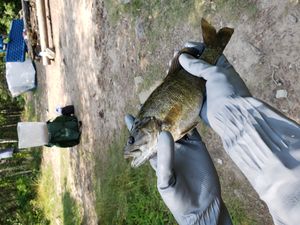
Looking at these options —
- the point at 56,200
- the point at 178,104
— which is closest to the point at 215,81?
the point at 178,104

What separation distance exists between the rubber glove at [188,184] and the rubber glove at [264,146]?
0.97 ft

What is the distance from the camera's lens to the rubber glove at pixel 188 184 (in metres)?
1.88

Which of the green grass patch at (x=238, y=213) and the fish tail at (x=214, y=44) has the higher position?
the fish tail at (x=214, y=44)

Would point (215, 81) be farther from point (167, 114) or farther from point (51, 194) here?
point (51, 194)

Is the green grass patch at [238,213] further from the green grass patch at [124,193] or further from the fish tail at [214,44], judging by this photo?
the fish tail at [214,44]

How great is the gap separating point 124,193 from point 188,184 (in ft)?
9.14

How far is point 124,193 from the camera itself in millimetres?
4707

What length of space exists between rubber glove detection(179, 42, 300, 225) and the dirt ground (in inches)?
58.0

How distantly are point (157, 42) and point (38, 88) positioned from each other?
A: 4.97m

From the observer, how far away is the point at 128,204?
4.65 meters

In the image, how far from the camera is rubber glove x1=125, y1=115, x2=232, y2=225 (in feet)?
6.16

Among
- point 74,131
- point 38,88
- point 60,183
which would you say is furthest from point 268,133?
point 38,88

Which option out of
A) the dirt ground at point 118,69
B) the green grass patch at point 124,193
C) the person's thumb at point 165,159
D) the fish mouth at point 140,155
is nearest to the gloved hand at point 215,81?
the person's thumb at point 165,159

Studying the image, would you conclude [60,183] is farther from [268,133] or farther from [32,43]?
[268,133]
